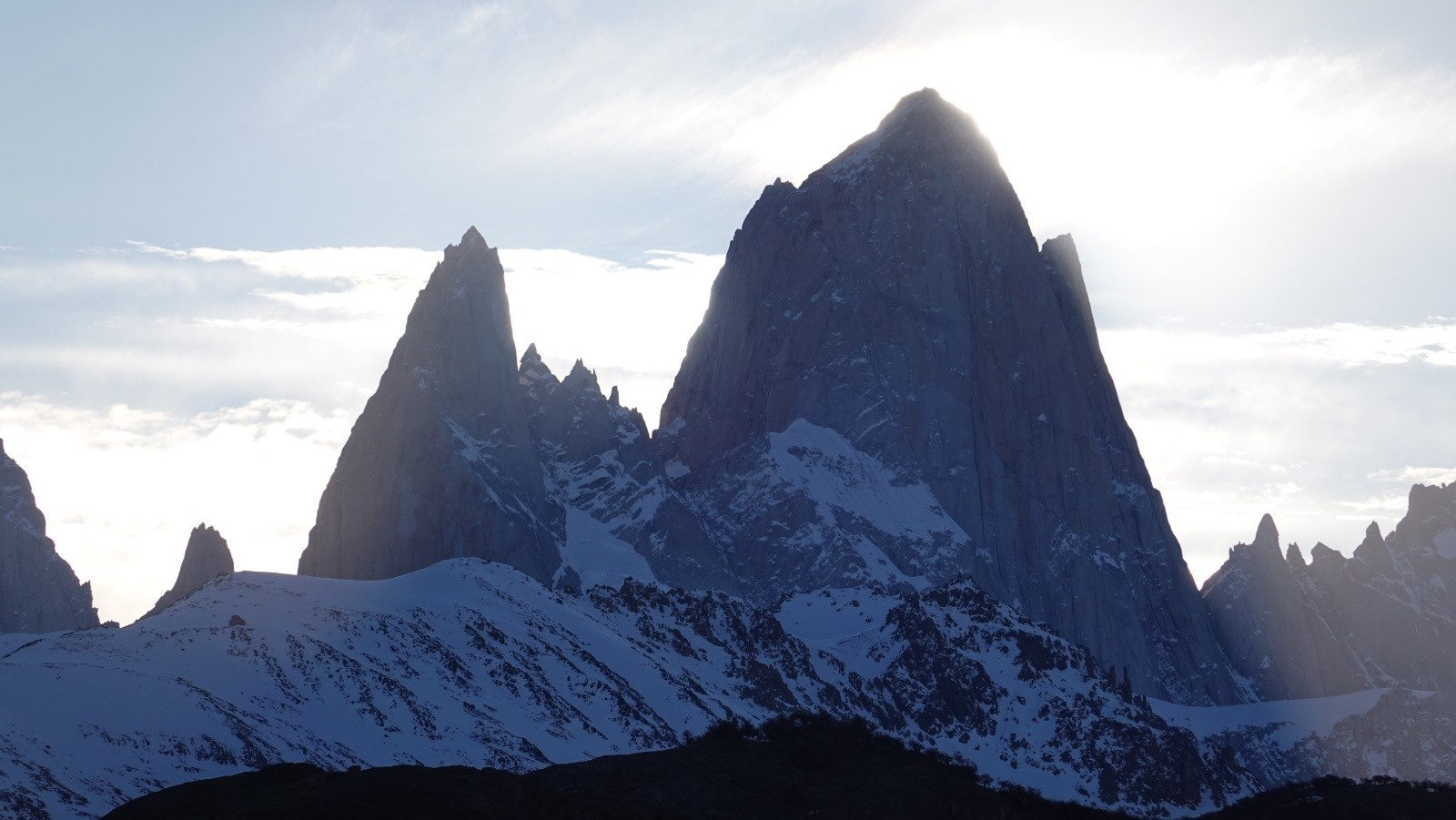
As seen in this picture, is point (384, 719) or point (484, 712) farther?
point (484, 712)

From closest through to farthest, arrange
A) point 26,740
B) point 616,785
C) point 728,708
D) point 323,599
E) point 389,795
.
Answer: point 389,795, point 616,785, point 26,740, point 323,599, point 728,708

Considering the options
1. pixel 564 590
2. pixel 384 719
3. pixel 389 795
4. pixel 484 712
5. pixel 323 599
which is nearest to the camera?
pixel 389 795

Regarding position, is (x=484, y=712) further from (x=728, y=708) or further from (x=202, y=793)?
(x=202, y=793)

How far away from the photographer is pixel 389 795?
3053cm

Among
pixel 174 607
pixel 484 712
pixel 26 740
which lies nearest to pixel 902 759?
pixel 26 740

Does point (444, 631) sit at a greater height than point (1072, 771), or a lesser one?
greater

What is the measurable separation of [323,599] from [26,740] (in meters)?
58.5

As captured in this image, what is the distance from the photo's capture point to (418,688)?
11725cm

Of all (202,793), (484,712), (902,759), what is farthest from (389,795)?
(484,712)

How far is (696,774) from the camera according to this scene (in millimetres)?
36000

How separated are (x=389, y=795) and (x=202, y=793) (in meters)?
4.27

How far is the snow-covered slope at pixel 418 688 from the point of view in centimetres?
8131

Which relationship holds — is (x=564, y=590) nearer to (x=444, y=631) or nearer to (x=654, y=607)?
(x=654, y=607)

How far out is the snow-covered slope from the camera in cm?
8131
